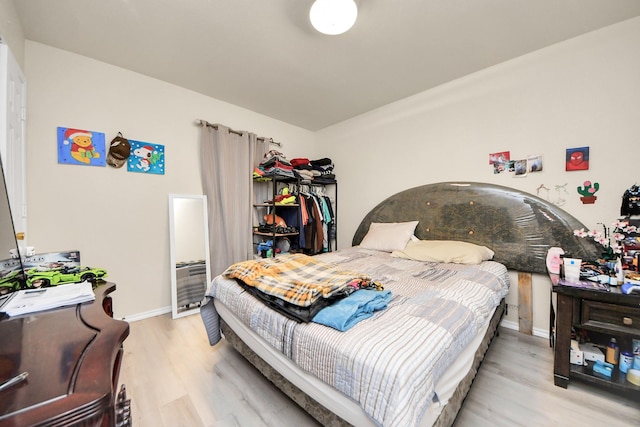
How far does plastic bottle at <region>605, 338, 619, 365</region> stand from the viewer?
1.49 metres

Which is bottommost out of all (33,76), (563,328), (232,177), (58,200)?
(563,328)

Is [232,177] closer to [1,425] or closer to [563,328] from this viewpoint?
[1,425]

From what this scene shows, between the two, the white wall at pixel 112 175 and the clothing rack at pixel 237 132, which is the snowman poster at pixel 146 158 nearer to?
the white wall at pixel 112 175

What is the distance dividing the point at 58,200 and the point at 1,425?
254 cm

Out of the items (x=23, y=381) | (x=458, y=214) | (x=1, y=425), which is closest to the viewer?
(x=1, y=425)

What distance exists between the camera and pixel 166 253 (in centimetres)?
269

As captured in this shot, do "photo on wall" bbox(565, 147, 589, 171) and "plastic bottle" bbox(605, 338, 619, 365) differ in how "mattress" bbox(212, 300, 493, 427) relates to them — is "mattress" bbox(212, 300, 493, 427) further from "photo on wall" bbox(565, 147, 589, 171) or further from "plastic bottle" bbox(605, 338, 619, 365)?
"photo on wall" bbox(565, 147, 589, 171)

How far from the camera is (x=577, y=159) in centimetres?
198

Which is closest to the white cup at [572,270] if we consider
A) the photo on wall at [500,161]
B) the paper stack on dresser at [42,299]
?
the photo on wall at [500,161]

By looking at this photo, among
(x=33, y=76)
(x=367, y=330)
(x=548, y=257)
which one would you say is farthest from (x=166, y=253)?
(x=548, y=257)

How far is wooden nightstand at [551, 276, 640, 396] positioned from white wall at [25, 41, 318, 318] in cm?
345

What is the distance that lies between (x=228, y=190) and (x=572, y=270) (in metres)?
3.28

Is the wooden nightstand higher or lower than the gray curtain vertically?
lower

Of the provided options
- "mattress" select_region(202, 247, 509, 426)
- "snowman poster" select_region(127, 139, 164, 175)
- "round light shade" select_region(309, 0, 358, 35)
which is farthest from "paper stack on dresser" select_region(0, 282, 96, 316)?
"round light shade" select_region(309, 0, 358, 35)
